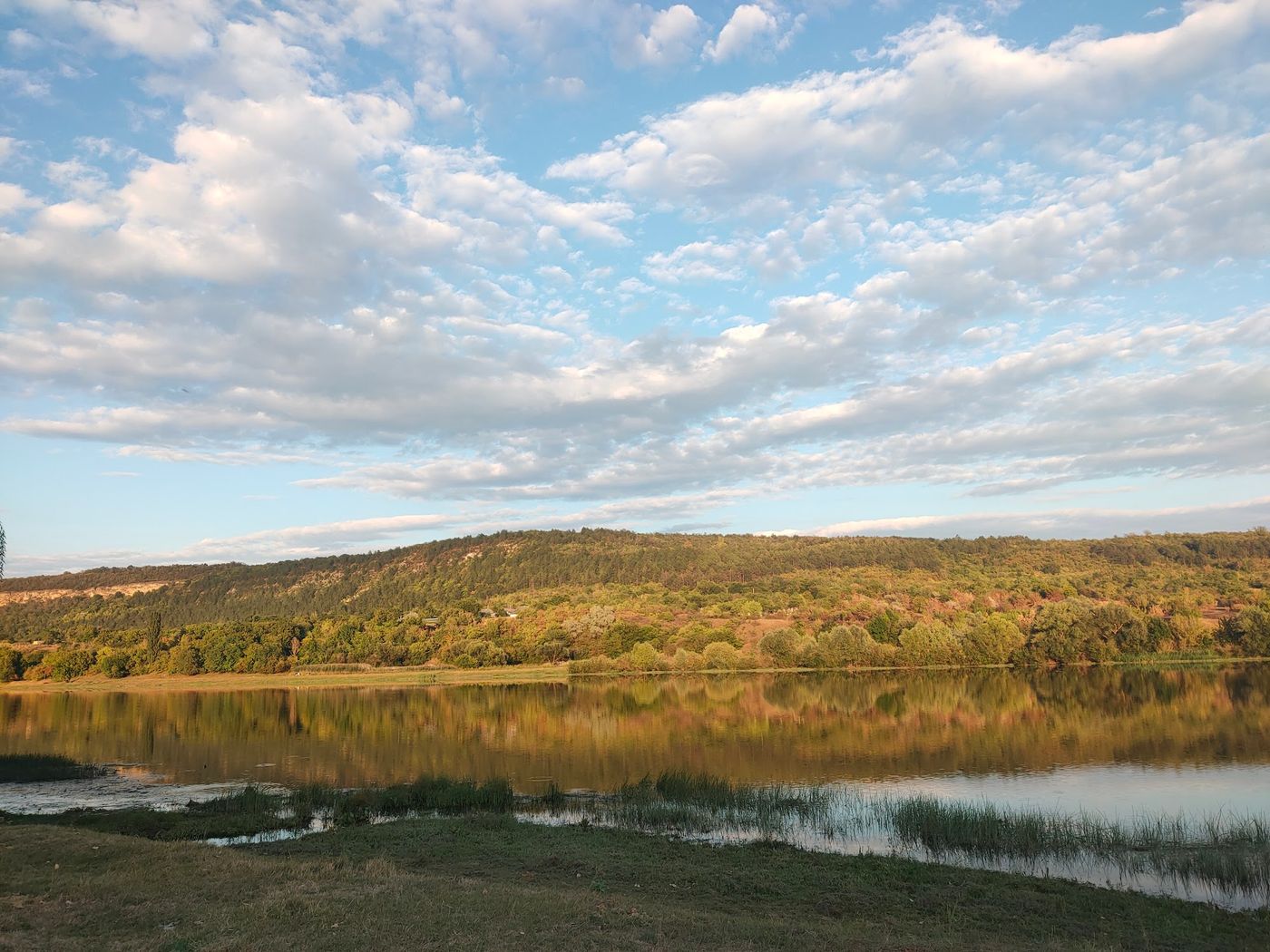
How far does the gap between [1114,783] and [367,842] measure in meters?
26.0

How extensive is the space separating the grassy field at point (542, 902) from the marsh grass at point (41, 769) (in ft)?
75.1

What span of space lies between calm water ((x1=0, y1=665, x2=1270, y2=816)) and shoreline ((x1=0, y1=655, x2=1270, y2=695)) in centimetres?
A: 1347

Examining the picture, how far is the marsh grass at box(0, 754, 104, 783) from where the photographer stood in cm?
3747

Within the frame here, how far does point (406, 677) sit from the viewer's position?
11181 centimetres

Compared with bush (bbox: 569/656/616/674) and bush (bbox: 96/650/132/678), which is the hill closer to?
bush (bbox: 96/650/132/678)

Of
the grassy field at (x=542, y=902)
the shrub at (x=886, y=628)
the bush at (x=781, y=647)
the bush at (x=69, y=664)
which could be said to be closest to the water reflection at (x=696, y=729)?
the grassy field at (x=542, y=902)

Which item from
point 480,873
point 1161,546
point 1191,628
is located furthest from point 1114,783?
point 1161,546

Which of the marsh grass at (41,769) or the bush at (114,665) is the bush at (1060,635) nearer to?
the marsh grass at (41,769)

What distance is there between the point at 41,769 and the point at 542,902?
38611mm

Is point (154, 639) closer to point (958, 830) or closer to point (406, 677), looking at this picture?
point (406, 677)

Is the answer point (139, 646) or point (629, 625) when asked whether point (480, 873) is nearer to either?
point (629, 625)

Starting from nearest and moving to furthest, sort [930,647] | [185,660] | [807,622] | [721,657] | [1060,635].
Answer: [1060,635] < [930,647] < [721,657] < [185,660] < [807,622]

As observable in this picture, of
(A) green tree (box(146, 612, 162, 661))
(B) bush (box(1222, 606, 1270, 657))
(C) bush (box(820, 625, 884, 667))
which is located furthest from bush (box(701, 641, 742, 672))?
(A) green tree (box(146, 612, 162, 661))

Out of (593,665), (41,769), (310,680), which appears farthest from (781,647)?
(41,769)
